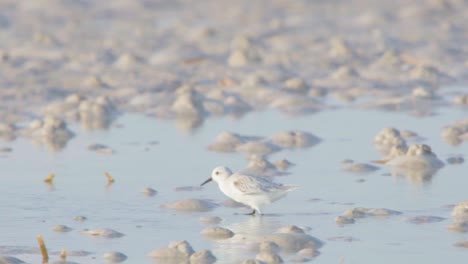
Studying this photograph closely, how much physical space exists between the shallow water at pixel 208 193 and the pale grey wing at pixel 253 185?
0.22 metres

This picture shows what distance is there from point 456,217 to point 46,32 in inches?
491

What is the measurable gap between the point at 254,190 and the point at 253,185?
0.04 meters

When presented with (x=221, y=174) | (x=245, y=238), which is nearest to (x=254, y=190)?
(x=221, y=174)

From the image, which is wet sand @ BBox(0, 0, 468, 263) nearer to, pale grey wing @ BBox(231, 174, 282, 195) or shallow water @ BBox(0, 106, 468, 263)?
shallow water @ BBox(0, 106, 468, 263)

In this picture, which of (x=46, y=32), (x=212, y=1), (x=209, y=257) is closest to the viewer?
(x=209, y=257)

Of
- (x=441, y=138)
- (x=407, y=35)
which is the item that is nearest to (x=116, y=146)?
(x=441, y=138)

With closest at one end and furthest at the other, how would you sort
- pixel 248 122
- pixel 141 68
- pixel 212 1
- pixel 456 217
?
pixel 456 217
pixel 248 122
pixel 141 68
pixel 212 1

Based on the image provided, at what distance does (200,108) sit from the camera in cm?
1457

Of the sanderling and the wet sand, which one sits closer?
the wet sand

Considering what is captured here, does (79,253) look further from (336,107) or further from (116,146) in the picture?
(336,107)

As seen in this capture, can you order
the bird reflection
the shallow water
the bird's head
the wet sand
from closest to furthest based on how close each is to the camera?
the bird reflection, the shallow water, the wet sand, the bird's head

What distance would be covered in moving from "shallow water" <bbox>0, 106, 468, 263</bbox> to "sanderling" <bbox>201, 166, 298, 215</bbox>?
14 centimetres

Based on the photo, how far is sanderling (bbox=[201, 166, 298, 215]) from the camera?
30.5ft

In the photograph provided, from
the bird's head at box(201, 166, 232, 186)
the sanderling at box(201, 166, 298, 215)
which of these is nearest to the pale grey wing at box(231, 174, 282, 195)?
the sanderling at box(201, 166, 298, 215)
